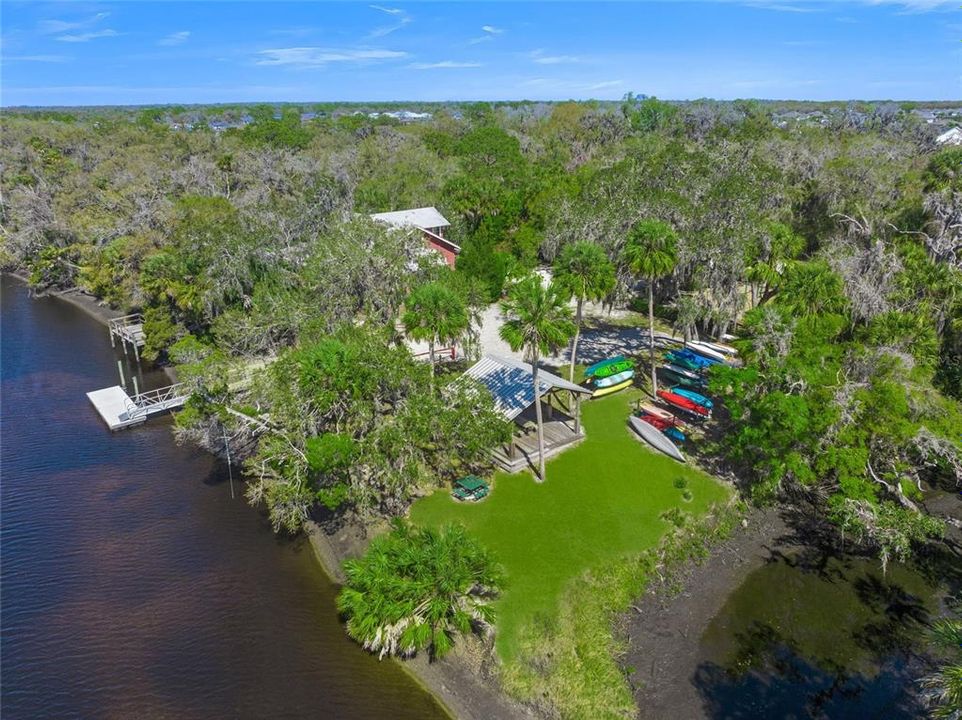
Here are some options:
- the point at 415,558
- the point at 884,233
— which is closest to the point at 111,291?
the point at 415,558

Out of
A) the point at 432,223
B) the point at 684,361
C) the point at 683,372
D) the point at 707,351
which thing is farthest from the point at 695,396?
the point at 432,223

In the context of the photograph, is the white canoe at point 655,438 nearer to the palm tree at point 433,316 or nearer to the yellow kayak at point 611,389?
the yellow kayak at point 611,389

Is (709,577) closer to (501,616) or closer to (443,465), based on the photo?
(501,616)

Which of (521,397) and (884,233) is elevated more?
(884,233)

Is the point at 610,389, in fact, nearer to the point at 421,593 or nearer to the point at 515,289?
the point at 515,289

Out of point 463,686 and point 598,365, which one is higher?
point 598,365

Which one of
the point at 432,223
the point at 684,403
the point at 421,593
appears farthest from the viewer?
the point at 432,223

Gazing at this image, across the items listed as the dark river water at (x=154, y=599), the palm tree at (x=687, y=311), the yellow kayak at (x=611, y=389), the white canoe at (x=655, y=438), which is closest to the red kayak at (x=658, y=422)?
the white canoe at (x=655, y=438)
